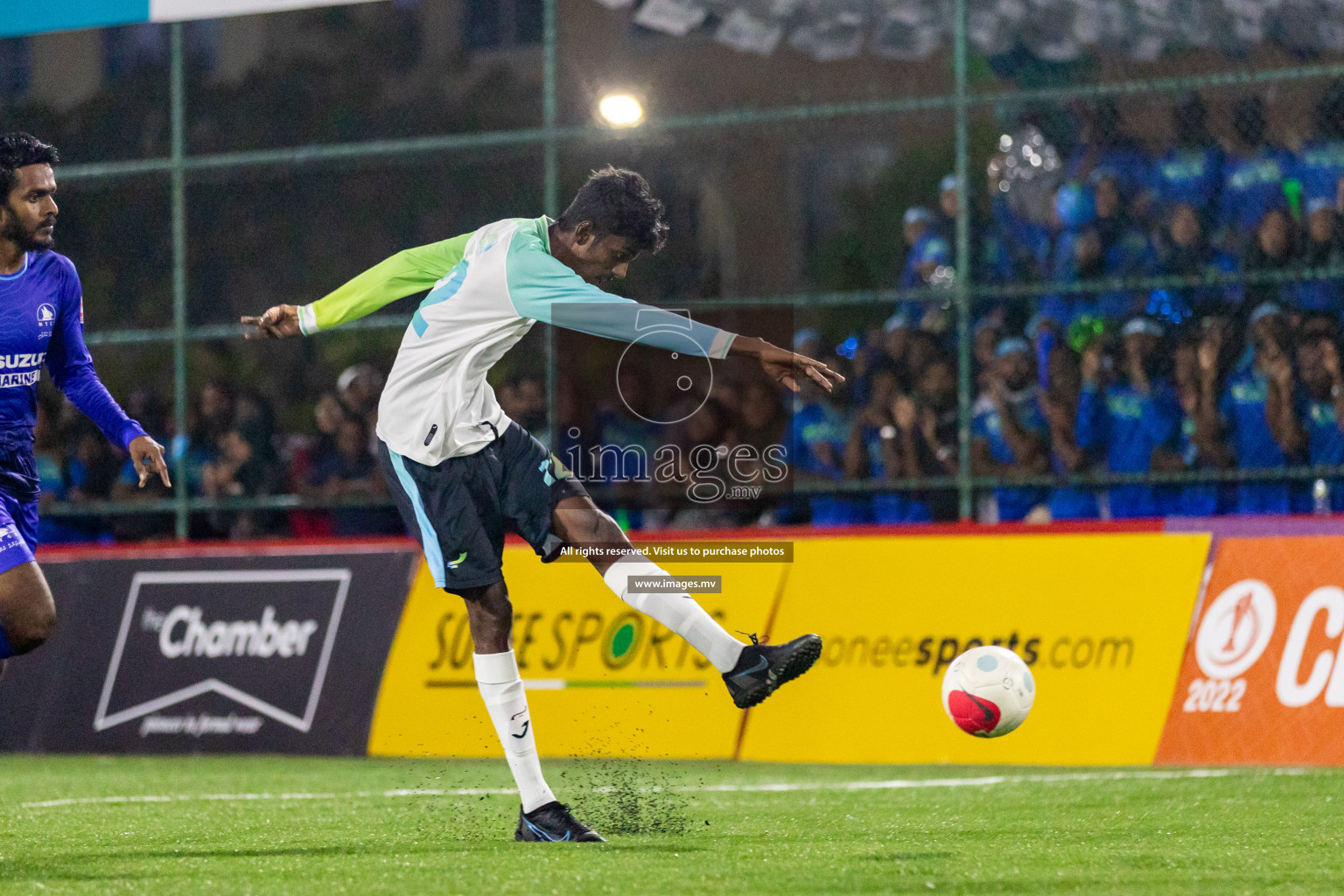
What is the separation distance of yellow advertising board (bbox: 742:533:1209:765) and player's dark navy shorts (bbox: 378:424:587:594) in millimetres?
3657

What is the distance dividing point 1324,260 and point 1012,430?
194cm

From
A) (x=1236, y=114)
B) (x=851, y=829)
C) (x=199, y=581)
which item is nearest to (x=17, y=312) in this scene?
(x=851, y=829)

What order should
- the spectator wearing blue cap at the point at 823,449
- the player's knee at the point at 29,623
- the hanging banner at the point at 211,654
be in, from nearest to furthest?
the player's knee at the point at 29,623, the spectator wearing blue cap at the point at 823,449, the hanging banner at the point at 211,654

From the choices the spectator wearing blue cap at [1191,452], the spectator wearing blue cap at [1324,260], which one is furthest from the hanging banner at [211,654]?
the spectator wearing blue cap at [1324,260]

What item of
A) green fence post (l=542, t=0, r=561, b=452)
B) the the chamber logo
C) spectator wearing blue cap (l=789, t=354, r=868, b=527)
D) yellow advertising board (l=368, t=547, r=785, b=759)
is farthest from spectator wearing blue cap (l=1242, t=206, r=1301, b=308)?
the the chamber logo

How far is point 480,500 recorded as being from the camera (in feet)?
21.6

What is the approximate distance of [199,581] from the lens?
1153cm

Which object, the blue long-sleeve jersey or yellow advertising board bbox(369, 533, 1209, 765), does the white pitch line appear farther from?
the blue long-sleeve jersey

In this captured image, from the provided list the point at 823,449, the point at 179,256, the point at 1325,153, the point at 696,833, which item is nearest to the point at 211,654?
the point at 179,256

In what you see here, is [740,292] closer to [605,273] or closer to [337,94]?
[337,94]

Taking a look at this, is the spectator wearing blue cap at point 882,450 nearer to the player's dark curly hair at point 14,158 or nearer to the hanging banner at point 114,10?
the hanging banner at point 114,10

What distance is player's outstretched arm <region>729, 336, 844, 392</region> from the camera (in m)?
5.84

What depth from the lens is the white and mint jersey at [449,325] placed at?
644 centimetres

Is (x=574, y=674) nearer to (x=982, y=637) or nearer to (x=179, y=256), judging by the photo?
(x=982, y=637)
